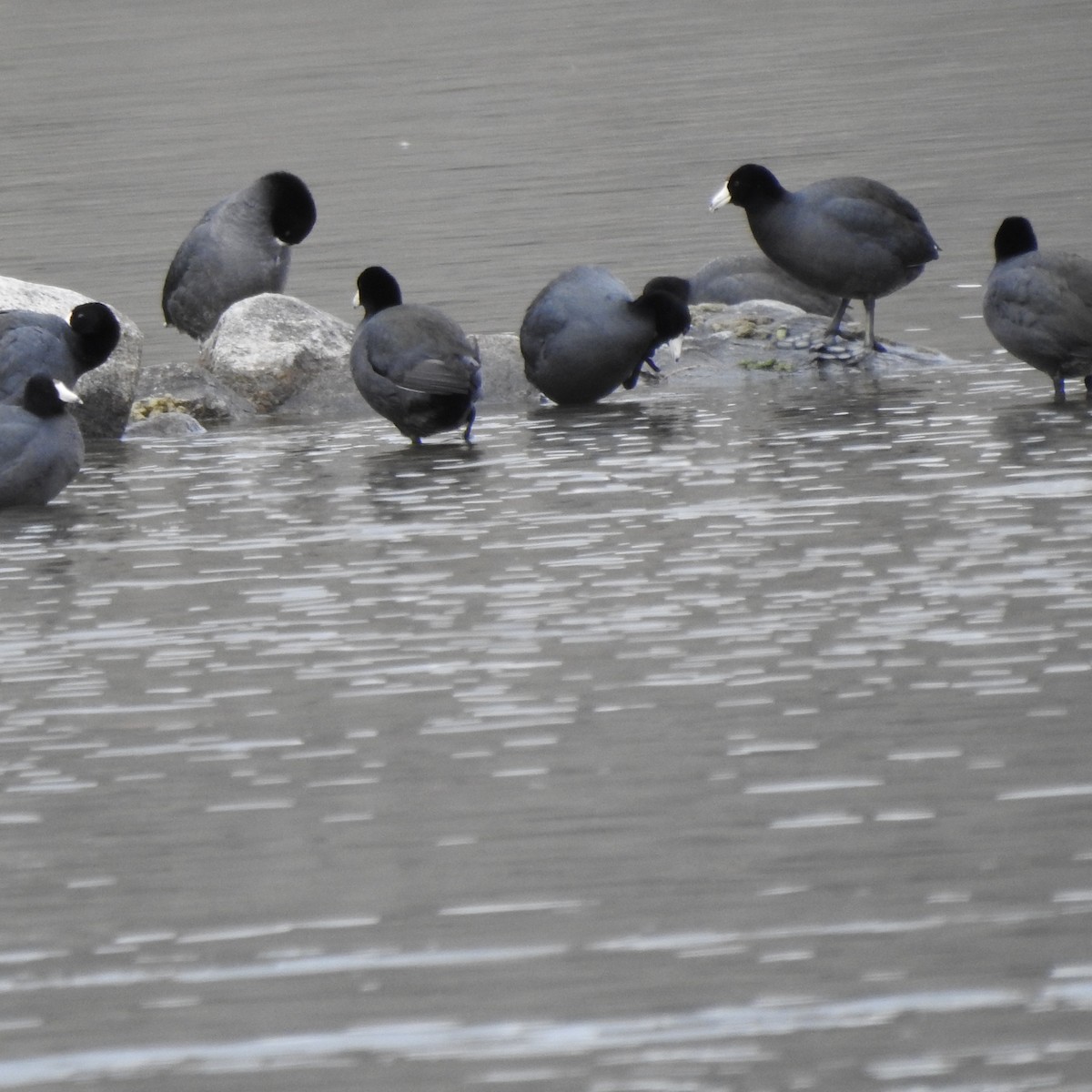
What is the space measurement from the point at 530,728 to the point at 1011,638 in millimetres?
1592

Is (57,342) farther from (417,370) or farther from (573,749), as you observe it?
(573,749)

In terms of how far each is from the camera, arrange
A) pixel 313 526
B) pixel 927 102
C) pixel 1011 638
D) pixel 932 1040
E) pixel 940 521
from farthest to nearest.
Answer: pixel 927 102
pixel 313 526
pixel 940 521
pixel 1011 638
pixel 932 1040

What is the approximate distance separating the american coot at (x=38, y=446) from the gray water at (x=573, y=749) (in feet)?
0.59

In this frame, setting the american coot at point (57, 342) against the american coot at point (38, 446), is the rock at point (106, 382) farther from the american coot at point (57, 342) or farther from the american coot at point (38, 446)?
the american coot at point (38, 446)

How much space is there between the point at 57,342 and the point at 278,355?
1825 millimetres

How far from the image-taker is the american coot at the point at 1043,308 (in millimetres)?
11641

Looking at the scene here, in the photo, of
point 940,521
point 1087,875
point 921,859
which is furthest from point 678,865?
point 940,521

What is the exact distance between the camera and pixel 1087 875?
5.11 metres

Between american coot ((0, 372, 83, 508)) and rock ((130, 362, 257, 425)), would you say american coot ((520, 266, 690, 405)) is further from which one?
american coot ((0, 372, 83, 508))

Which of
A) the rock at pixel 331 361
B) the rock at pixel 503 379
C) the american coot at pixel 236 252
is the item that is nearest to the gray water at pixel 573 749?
the rock at pixel 331 361

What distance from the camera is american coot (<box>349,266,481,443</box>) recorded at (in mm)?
11523

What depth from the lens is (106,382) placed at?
43.4 feet

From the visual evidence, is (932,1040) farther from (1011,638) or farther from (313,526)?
(313,526)

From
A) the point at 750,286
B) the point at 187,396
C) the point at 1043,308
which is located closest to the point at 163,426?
the point at 187,396
